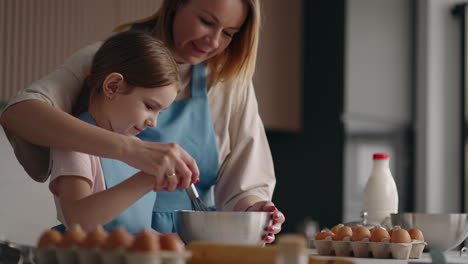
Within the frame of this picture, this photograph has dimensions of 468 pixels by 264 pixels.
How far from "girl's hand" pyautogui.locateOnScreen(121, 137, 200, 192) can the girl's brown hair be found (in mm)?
284

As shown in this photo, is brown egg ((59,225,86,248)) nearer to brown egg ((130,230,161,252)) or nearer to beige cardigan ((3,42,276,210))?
brown egg ((130,230,161,252))

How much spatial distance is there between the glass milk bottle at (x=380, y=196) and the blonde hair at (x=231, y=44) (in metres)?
0.41

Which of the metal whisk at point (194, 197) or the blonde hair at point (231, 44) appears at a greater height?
the blonde hair at point (231, 44)

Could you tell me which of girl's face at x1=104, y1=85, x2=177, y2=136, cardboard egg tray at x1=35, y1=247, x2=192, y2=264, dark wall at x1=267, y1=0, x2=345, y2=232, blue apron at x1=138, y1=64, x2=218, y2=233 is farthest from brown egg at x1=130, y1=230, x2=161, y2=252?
dark wall at x1=267, y1=0, x2=345, y2=232

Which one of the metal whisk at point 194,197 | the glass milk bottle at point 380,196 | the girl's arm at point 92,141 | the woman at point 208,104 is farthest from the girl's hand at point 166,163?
the glass milk bottle at point 380,196

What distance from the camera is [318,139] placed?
342 centimetres

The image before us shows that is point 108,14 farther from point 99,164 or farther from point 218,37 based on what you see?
point 99,164

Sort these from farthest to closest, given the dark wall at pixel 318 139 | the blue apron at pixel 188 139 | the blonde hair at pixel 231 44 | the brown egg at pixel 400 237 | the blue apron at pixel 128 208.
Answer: the dark wall at pixel 318 139 → the blonde hair at pixel 231 44 → the blue apron at pixel 188 139 → the blue apron at pixel 128 208 → the brown egg at pixel 400 237

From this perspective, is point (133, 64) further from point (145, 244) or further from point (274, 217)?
point (145, 244)

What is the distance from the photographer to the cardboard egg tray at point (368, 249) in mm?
1047

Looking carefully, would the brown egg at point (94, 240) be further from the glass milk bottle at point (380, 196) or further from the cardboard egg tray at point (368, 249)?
the glass milk bottle at point (380, 196)

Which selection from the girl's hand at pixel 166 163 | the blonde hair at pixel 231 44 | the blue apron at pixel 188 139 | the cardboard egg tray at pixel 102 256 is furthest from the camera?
the blonde hair at pixel 231 44

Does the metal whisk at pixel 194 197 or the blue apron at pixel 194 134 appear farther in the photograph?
the blue apron at pixel 194 134

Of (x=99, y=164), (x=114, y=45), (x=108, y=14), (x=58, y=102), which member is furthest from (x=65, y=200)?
(x=108, y=14)
